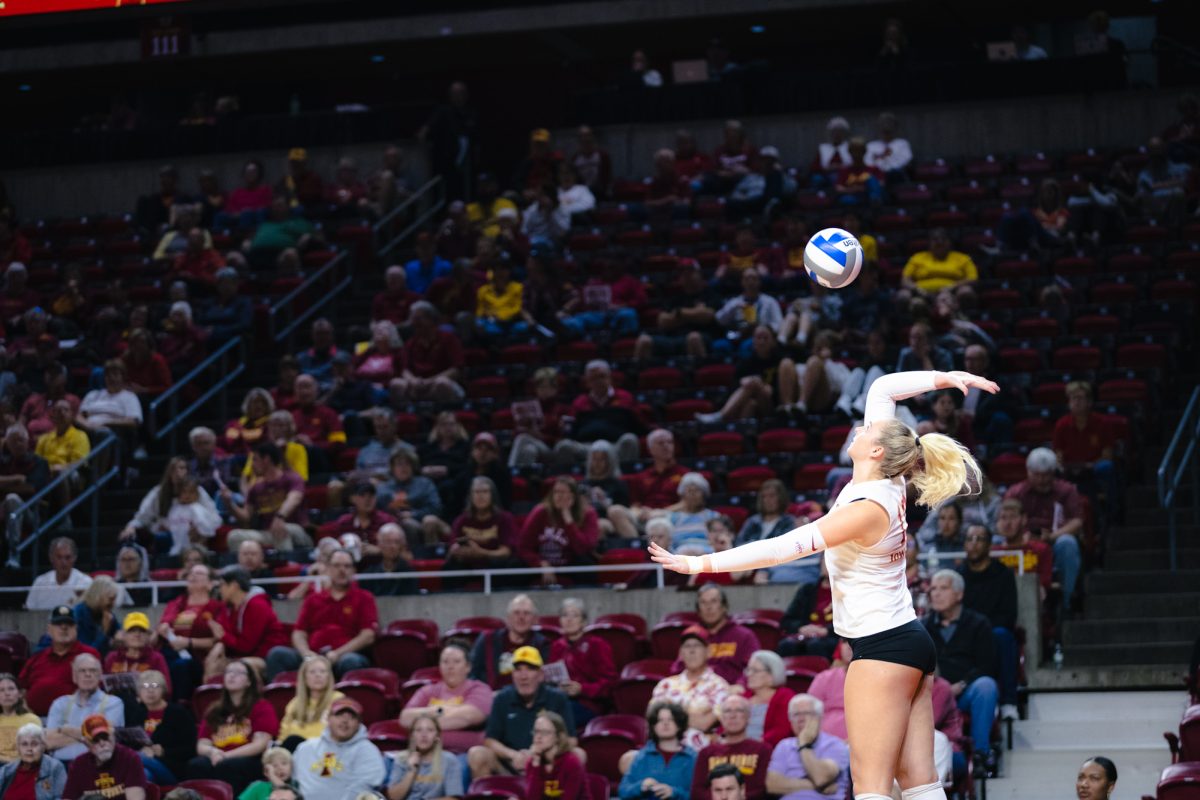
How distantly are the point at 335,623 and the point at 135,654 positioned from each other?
4.14 ft

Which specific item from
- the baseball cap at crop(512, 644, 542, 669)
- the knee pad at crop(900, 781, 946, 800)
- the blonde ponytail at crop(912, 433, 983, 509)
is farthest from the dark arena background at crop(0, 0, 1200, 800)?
the blonde ponytail at crop(912, 433, 983, 509)

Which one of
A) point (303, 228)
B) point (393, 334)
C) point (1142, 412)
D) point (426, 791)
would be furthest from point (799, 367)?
point (303, 228)

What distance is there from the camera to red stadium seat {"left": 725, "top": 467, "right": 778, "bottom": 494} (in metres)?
13.3

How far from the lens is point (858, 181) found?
17.5 m

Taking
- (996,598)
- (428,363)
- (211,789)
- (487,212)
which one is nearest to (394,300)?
(428,363)

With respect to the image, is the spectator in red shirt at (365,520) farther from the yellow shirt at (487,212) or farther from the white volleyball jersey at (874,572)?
the white volleyball jersey at (874,572)

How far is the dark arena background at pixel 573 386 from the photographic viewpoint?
33.8 ft

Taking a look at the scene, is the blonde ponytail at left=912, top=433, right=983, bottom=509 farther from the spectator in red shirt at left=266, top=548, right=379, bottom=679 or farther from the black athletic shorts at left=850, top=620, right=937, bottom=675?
the spectator in red shirt at left=266, top=548, right=379, bottom=679

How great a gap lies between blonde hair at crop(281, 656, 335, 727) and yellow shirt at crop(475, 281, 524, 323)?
21.4ft

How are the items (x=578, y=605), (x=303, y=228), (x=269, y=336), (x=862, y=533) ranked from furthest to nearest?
1. (x=303, y=228)
2. (x=269, y=336)
3. (x=578, y=605)
4. (x=862, y=533)

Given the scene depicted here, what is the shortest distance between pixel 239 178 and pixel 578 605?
1152cm

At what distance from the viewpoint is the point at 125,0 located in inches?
570

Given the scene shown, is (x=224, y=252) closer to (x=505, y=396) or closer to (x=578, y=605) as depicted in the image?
(x=505, y=396)

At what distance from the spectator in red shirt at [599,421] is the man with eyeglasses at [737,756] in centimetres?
462
